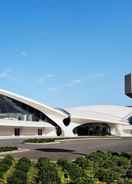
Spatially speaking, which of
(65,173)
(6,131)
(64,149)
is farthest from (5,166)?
(6,131)

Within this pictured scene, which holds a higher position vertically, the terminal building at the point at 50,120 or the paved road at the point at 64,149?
the terminal building at the point at 50,120

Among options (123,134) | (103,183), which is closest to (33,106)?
(123,134)

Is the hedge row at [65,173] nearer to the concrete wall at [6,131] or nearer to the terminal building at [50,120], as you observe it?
the terminal building at [50,120]

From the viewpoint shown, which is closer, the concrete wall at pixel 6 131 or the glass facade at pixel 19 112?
the concrete wall at pixel 6 131

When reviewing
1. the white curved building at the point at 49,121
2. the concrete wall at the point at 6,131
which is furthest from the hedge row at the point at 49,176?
the concrete wall at the point at 6,131

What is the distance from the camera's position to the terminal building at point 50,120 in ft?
229

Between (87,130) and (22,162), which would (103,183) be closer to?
(22,162)

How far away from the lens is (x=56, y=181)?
13203mm

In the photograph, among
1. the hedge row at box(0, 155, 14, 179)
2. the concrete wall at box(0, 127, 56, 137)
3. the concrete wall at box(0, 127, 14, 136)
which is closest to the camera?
the hedge row at box(0, 155, 14, 179)

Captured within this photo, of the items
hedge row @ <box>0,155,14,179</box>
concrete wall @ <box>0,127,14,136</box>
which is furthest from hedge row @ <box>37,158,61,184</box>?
concrete wall @ <box>0,127,14,136</box>

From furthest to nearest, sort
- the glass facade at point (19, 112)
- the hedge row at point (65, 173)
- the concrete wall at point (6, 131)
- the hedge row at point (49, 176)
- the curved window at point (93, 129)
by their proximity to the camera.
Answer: the curved window at point (93, 129) < the glass facade at point (19, 112) < the concrete wall at point (6, 131) < the hedge row at point (65, 173) < the hedge row at point (49, 176)

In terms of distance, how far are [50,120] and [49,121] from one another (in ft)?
0.90

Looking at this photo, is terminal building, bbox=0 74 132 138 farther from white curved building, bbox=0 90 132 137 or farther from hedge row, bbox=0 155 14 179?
hedge row, bbox=0 155 14 179

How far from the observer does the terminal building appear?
229 feet
